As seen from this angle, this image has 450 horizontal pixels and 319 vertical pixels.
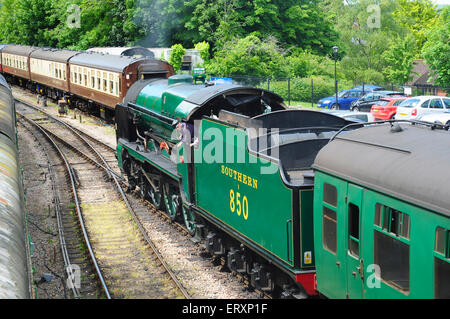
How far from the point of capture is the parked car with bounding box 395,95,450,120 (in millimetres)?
26391

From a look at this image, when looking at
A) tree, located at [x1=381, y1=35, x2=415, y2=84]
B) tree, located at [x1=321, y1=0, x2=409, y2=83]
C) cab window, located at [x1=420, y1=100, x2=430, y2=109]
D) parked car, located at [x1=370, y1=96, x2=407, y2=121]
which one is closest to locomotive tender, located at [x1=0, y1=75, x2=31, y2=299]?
cab window, located at [x1=420, y1=100, x2=430, y2=109]

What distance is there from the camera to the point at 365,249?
6.06 meters

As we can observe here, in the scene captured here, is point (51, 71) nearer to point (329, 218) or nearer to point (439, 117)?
point (439, 117)

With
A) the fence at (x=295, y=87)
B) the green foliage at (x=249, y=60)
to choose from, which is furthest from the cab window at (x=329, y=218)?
the green foliage at (x=249, y=60)

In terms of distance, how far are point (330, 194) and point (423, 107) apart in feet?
70.6

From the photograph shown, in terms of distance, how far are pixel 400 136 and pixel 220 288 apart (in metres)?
4.94

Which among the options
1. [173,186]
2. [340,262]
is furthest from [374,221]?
[173,186]

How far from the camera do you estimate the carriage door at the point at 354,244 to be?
618 cm

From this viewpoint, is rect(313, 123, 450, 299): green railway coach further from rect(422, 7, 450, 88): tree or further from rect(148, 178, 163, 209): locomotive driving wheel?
rect(422, 7, 450, 88): tree

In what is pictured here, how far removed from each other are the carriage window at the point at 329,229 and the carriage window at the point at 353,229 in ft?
1.07

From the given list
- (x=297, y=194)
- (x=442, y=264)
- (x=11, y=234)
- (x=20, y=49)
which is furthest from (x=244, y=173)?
(x=20, y=49)

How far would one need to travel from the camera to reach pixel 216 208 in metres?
10.1
